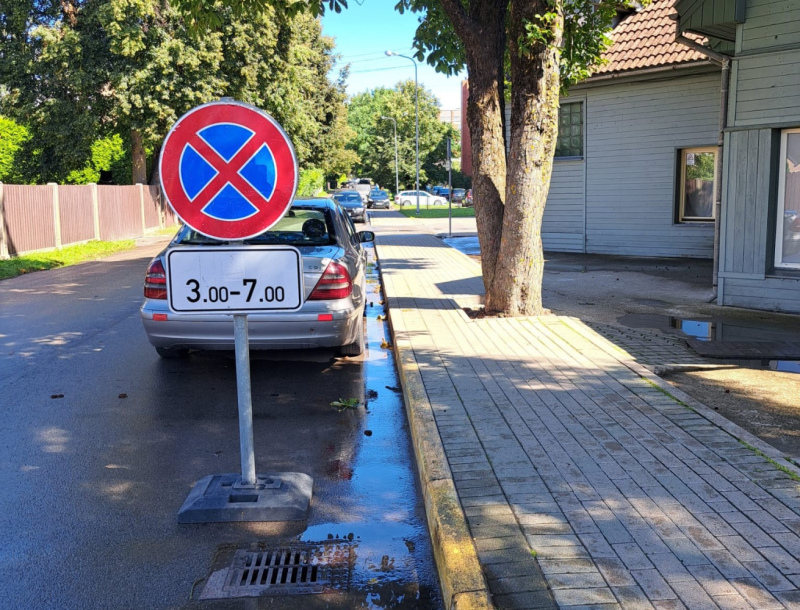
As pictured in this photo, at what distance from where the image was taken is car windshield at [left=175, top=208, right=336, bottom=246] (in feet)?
25.7

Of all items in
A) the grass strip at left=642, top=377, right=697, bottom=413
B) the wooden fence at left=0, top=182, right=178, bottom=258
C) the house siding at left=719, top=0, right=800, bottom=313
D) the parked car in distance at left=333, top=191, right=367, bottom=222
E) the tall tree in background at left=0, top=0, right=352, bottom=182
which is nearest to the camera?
the grass strip at left=642, top=377, right=697, bottom=413

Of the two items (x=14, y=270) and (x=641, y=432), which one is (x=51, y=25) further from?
(x=641, y=432)

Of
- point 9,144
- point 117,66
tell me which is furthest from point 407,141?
point 117,66

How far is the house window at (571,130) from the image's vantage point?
62.4ft

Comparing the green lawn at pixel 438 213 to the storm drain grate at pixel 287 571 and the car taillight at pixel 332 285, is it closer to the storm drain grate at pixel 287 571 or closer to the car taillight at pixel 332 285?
the car taillight at pixel 332 285

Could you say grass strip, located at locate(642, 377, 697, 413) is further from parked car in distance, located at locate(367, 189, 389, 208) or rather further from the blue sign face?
parked car in distance, located at locate(367, 189, 389, 208)

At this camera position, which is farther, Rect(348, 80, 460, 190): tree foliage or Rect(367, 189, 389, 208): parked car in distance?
Rect(348, 80, 460, 190): tree foliage

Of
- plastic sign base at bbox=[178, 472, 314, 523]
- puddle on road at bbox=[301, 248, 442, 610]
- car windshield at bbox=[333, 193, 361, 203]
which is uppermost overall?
car windshield at bbox=[333, 193, 361, 203]

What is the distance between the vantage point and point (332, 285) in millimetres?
7426

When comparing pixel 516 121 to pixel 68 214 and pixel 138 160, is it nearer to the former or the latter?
pixel 68 214

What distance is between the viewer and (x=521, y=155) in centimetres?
942

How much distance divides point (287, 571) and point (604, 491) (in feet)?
5.53

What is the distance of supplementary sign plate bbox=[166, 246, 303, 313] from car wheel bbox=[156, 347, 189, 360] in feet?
12.9

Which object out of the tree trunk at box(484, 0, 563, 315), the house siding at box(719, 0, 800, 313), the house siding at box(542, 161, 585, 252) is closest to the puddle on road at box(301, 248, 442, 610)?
the tree trunk at box(484, 0, 563, 315)
